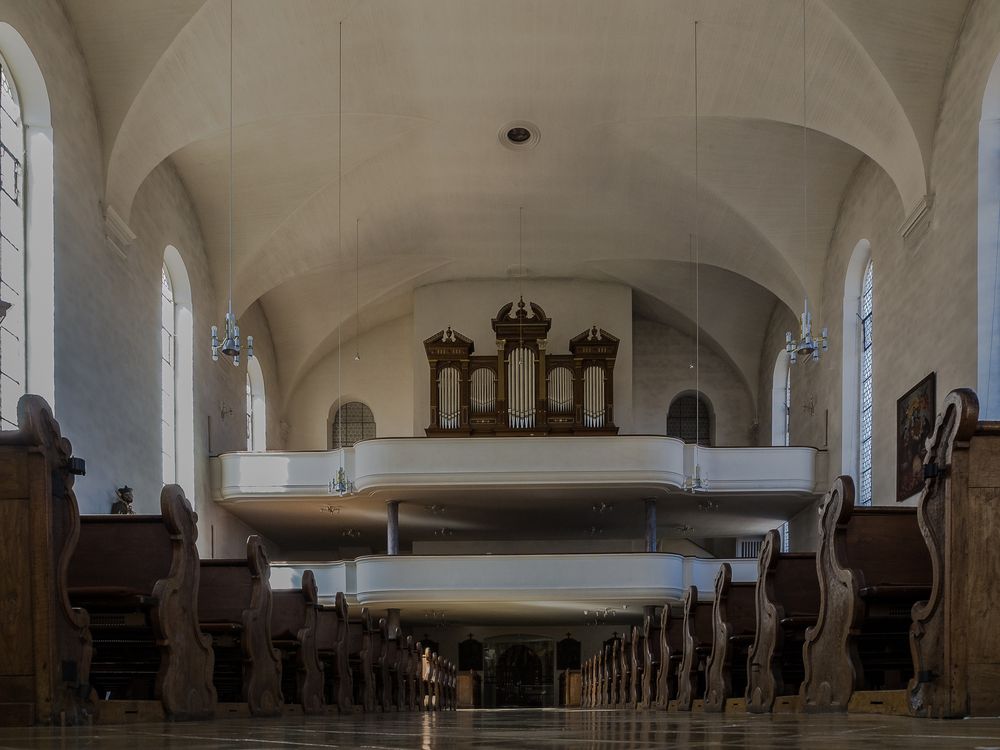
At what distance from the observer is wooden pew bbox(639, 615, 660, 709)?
45.0ft

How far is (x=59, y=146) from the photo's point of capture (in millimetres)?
15375

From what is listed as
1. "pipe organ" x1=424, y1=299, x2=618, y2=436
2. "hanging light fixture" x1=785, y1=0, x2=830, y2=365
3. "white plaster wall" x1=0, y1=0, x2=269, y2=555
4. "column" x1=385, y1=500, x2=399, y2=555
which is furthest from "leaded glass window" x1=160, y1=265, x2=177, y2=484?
"hanging light fixture" x1=785, y1=0, x2=830, y2=365

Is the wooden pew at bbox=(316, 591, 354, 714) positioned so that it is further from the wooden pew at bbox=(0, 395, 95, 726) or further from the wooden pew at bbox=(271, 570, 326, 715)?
the wooden pew at bbox=(0, 395, 95, 726)

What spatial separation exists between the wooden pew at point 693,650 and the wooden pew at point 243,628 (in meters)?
3.70

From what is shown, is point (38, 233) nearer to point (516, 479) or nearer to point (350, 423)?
point (516, 479)

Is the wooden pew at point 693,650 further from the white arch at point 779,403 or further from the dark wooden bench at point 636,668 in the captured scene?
the white arch at point 779,403

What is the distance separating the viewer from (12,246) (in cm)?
1471

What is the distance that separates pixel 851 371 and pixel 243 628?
14709mm

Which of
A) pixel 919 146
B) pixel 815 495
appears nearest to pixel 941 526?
pixel 919 146

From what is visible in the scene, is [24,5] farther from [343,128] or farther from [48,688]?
[48,688]

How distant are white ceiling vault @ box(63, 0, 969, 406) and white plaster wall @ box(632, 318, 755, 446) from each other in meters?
3.02

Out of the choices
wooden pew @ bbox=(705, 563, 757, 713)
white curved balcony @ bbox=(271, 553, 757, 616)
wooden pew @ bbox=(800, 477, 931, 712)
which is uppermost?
wooden pew @ bbox=(800, 477, 931, 712)

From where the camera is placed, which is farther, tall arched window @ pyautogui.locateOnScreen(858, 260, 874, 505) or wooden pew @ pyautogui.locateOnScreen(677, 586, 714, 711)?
tall arched window @ pyautogui.locateOnScreen(858, 260, 874, 505)

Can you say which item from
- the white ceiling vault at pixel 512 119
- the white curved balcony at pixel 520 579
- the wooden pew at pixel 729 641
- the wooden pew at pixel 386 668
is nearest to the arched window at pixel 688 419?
the white ceiling vault at pixel 512 119
